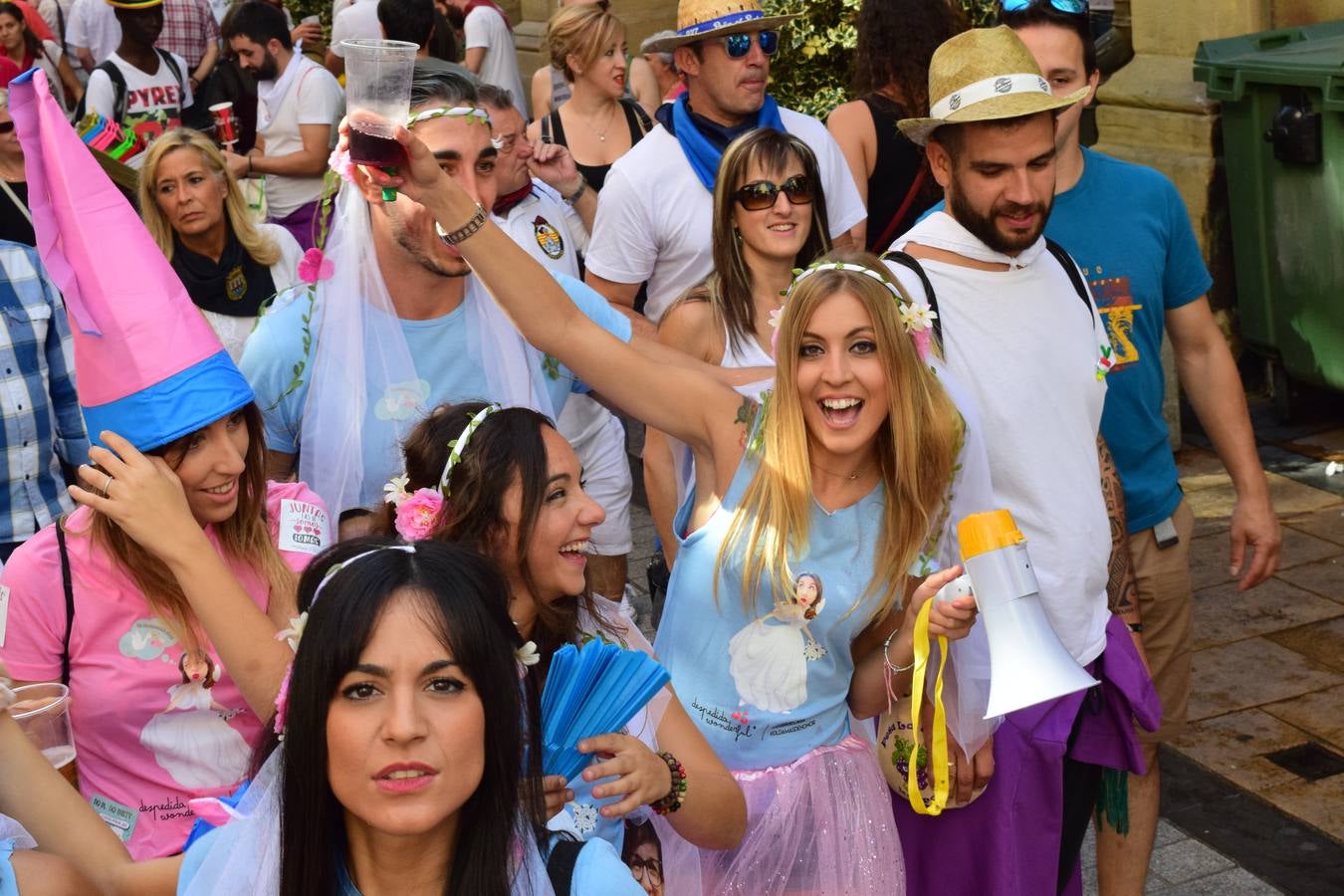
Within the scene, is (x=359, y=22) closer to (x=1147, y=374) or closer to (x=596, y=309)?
(x=596, y=309)

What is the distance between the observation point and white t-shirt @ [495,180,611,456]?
5418mm

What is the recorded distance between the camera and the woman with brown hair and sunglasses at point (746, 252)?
4684 mm

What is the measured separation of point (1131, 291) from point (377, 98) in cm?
197

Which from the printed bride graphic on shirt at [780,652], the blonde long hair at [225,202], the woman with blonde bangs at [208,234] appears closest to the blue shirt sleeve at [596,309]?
the printed bride graphic on shirt at [780,652]

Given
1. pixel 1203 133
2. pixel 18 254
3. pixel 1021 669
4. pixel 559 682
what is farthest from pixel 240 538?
pixel 1203 133

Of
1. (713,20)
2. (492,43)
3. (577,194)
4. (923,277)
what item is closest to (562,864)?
(923,277)

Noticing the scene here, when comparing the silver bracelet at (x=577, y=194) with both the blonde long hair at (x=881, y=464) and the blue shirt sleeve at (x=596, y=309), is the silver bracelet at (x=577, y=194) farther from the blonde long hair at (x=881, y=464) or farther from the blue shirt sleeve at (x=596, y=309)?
the blonde long hair at (x=881, y=464)

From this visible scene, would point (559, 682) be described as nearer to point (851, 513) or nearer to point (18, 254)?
point (851, 513)

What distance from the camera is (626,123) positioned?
713 centimetres

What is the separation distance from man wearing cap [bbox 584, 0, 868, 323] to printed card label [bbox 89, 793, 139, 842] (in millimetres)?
2687

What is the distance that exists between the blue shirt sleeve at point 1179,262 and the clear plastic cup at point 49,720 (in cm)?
285

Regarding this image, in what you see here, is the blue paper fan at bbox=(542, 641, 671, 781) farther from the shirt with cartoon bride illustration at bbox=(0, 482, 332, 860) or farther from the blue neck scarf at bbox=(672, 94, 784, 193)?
the blue neck scarf at bbox=(672, 94, 784, 193)

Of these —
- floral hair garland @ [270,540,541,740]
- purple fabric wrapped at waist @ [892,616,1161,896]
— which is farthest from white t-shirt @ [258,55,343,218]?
floral hair garland @ [270,540,541,740]

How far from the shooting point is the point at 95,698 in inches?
121
